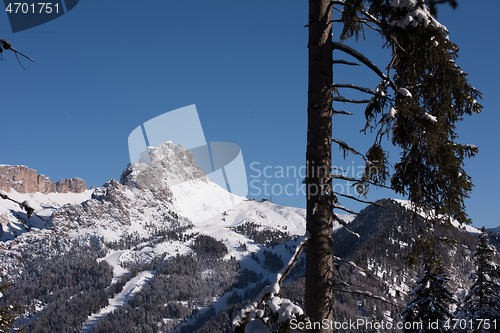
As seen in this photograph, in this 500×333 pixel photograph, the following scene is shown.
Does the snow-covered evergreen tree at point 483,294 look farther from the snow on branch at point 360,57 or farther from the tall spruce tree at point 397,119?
the snow on branch at point 360,57

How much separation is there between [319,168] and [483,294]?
783 inches

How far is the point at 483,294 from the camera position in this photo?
18.6m

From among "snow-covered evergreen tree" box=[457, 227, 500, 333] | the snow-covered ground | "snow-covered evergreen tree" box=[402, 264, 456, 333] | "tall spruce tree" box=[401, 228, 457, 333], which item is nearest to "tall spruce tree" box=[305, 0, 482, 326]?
"tall spruce tree" box=[401, 228, 457, 333]

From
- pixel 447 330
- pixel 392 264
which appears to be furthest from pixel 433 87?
pixel 392 264

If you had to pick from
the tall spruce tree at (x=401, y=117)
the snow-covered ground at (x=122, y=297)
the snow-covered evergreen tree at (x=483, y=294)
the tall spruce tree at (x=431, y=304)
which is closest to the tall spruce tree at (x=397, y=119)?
the tall spruce tree at (x=401, y=117)

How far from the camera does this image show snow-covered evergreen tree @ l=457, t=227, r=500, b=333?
1802 cm

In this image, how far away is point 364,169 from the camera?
4.39 metres

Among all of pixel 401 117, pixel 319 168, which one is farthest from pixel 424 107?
pixel 319 168

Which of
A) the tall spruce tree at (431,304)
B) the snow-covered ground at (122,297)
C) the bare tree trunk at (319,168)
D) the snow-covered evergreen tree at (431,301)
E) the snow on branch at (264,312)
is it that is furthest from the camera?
the snow-covered ground at (122,297)

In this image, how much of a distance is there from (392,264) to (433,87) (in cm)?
17971

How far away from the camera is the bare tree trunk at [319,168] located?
429 cm

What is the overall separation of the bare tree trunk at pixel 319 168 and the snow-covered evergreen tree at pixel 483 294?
1836 cm

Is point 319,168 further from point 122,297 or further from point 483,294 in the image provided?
point 122,297

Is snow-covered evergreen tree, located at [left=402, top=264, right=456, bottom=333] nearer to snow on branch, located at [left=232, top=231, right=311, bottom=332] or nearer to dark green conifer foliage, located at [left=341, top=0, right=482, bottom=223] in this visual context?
dark green conifer foliage, located at [left=341, top=0, right=482, bottom=223]
